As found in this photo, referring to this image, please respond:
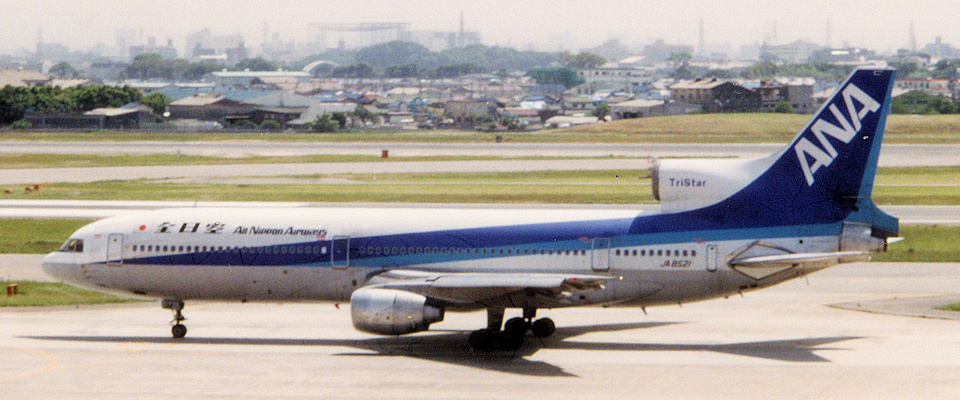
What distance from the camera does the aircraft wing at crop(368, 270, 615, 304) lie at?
91.2 ft

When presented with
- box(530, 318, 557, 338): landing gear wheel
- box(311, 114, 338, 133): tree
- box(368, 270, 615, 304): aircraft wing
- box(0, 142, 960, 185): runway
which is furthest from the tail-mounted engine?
box(311, 114, 338, 133): tree

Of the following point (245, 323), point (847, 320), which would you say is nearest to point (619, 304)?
point (847, 320)

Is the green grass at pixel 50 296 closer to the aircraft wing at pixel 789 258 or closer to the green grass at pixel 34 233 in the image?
the green grass at pixel 34 233

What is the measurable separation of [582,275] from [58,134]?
124 m

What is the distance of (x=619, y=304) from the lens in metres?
30.9

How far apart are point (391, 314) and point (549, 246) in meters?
5.11

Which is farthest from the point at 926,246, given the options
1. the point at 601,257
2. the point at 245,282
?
the point at 245,282

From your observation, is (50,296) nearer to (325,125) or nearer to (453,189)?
(453,189)

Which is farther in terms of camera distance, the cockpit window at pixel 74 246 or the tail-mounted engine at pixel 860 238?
the cockpit window at pixel 74 246

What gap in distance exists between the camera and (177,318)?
1268 inches

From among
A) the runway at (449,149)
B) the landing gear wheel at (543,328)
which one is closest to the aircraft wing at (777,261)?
the landing gear wheel at (543,328)

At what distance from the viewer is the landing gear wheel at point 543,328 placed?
31781 mm

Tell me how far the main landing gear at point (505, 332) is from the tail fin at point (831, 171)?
5.95 m

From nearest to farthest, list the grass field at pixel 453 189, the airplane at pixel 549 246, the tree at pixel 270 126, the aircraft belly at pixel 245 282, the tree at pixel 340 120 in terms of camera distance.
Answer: the airplane at pixel 549 246 → the aircraft belly at pixel 245 282 → the grass field at pixel 453 189 → the tree at pixel 270 126 → the tree at pixel 340 120
